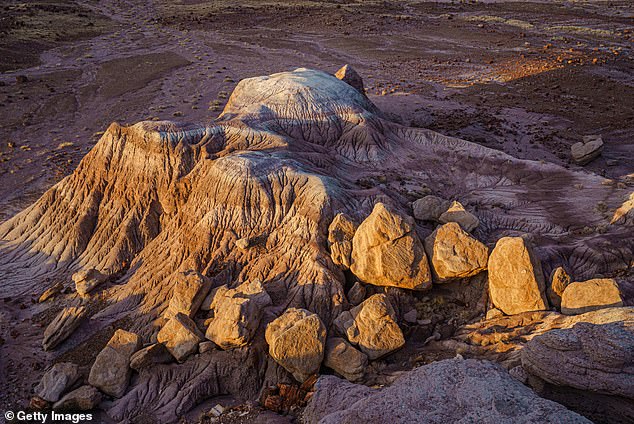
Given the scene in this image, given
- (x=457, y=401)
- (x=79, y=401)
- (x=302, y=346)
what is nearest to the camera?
(x=457, y=401)

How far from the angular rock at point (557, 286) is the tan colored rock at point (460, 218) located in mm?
1812

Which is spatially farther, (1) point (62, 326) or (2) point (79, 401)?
(1) point (62, 326)

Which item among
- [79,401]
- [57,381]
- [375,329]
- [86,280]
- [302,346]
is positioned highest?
[375,329]

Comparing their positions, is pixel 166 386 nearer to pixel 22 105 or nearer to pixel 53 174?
pixel 53 174

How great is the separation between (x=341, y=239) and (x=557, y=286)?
3753 millimetres

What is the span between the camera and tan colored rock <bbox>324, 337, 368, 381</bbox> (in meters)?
7.22

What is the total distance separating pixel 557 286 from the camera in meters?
7.68

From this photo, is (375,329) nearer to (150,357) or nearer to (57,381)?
(150,357)

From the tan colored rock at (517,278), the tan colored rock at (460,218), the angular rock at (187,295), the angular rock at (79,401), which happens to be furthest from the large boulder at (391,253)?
the angular rock at (79,401)

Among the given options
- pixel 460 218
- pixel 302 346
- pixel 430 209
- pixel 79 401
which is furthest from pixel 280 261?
pixel 79 401

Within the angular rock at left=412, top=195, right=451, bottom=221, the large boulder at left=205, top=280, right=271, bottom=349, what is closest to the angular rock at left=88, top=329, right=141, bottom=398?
the large boulder at left=205, top=280, right=271, bottom=349

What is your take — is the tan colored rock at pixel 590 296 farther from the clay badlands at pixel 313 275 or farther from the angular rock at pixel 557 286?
the angular rock at pixel 557 286

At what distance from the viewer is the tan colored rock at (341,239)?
8.62 meters

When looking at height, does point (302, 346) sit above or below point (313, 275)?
below
